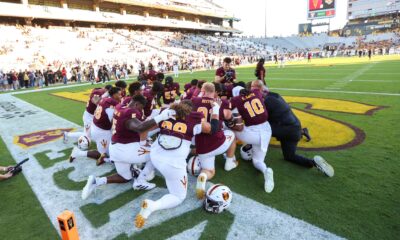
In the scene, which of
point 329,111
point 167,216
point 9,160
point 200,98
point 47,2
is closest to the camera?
point 167,216

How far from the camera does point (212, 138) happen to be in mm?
4453

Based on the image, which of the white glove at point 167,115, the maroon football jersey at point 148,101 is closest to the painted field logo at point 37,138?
the maroon football jersey at point 148,101

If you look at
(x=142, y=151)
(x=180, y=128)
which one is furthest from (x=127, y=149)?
(x=180, y=128)

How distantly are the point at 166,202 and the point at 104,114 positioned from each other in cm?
266

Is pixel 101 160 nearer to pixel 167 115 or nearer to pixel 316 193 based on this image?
pixel 167 115

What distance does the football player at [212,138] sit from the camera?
443 centimetres

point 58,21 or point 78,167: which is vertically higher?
point 58,21

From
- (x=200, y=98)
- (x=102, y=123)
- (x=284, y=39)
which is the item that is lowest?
(x=102, y=123)

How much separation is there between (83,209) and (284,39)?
268ft

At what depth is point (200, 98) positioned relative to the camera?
4.85 metres

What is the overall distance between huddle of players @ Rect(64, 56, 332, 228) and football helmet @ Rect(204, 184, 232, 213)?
9.4 inches

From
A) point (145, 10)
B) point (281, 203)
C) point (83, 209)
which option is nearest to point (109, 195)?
point (83, 209)

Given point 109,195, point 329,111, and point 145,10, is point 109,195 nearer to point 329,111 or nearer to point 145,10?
point 329,111

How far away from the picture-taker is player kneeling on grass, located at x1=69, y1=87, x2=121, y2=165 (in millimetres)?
5441
